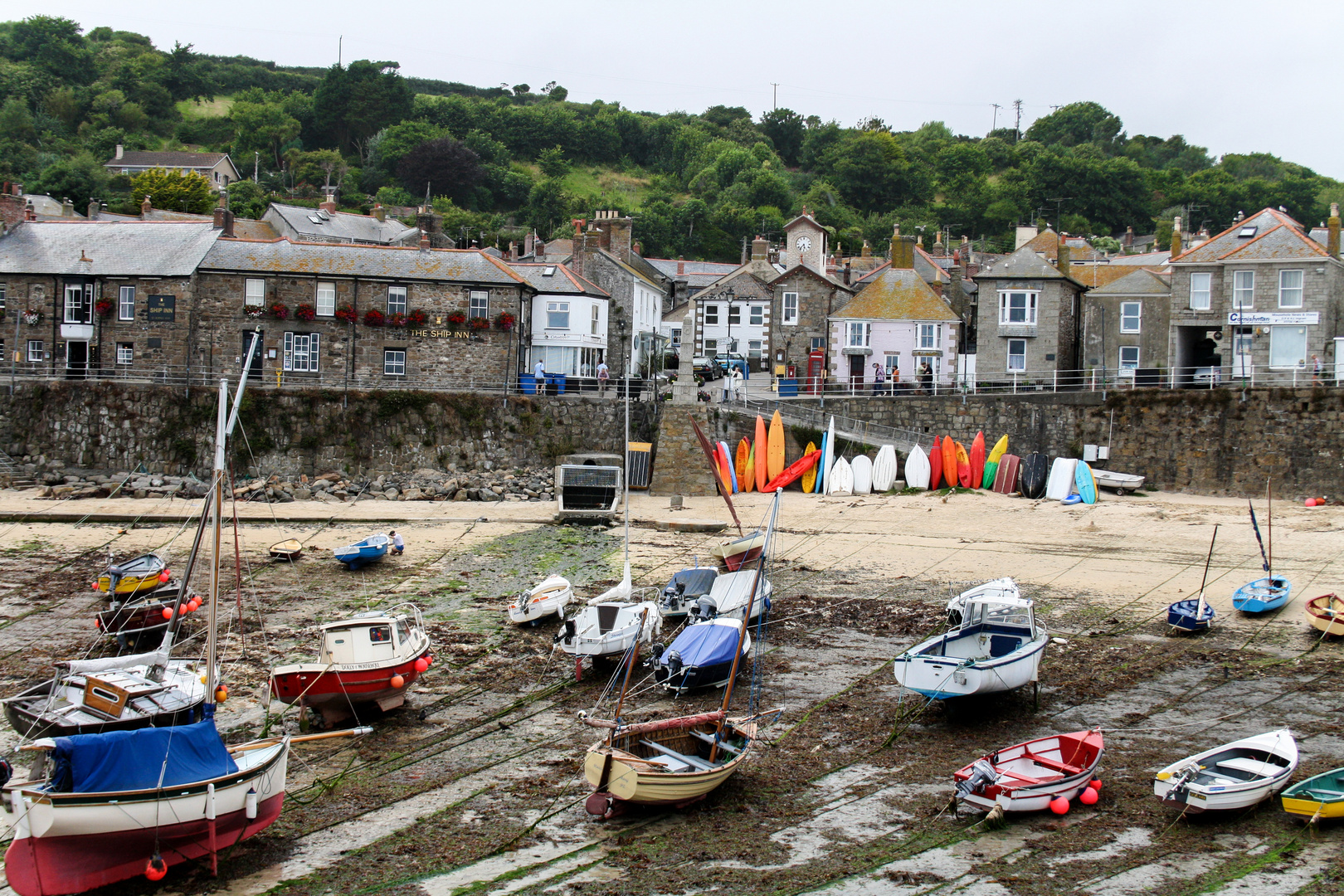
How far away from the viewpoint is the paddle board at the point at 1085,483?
3141cm

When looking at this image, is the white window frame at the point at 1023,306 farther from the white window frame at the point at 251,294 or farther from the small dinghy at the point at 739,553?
the white window frame at the point at 251,294

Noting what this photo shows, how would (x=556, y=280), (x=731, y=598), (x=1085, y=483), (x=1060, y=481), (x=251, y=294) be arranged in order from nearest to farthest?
1. (x=731, y=598)
2. (x=1085, y=483)
3. (x=1060, y=481)
4. (x=251, y=294)
5. (x=556, y=280)

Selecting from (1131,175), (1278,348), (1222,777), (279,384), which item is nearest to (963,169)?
(1131,175)

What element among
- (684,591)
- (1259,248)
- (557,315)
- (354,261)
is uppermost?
(1259,248)

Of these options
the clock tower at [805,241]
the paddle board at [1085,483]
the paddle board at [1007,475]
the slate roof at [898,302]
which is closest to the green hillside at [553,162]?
the clock tower at [805,241]

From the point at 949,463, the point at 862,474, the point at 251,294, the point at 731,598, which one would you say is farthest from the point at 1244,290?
the point at 251,294

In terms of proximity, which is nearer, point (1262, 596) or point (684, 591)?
point (1262, 596)

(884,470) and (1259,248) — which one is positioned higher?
(1259,248)

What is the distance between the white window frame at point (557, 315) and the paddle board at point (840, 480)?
1183cm

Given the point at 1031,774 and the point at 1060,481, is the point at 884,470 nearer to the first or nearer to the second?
the point at 1060,481

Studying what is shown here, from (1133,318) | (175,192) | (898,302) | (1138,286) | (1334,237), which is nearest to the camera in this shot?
(1334,237)

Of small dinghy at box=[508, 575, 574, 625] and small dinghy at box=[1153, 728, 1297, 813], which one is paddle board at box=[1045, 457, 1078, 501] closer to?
small dinghy at box=[508, 575, 574, 625]

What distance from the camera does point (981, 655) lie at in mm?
17234

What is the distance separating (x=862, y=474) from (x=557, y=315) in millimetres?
12990
